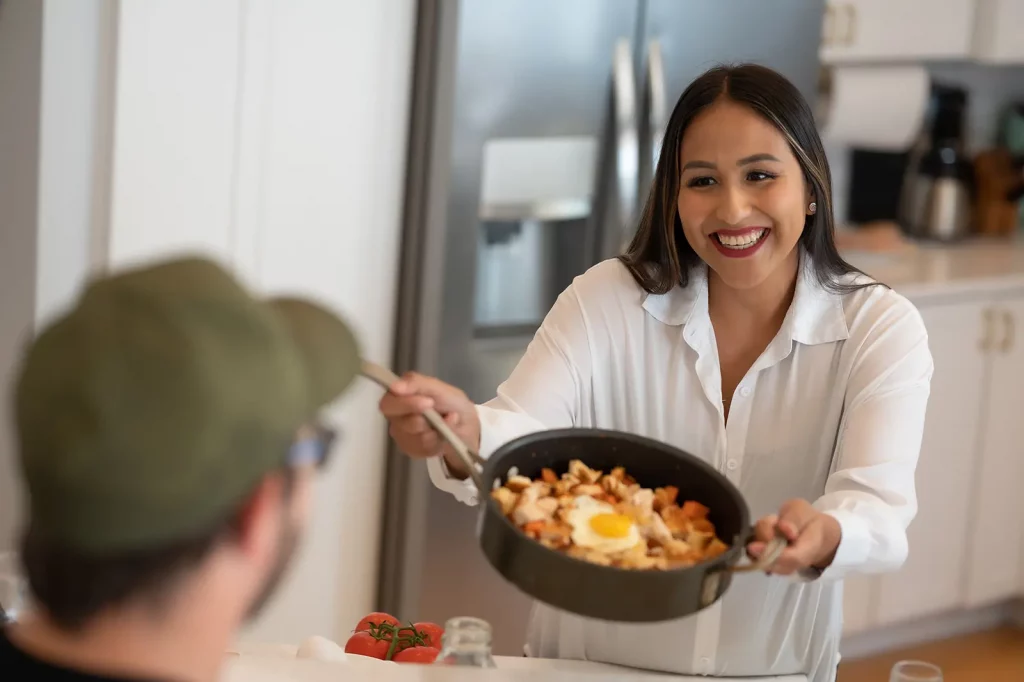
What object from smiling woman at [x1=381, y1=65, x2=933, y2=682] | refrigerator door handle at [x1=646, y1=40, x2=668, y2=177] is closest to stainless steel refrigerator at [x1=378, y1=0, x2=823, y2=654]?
refrigerator door handle at [x1=646, y1=40, x2=668, y2=177]

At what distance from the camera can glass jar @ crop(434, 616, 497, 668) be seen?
4.19ft

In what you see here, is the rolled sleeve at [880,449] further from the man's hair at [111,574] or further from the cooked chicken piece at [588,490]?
the man's hair at [111,574]

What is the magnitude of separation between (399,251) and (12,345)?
0.73 metres

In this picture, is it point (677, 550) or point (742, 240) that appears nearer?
point (677, 550)

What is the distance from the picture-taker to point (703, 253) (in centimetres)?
162

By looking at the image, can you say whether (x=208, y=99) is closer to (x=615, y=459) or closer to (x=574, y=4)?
(x=574, y=4)

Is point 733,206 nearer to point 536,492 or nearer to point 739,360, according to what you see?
point 739,360

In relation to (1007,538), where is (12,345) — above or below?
above

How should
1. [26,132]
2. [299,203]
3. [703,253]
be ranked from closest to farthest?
1. [703,253]
2. [26,132]
3. [299,203]

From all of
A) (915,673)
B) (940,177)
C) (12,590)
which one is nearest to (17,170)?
(12,590)

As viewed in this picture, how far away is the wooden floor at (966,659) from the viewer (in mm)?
3316

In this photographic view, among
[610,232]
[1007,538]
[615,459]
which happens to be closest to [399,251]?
[610,232]

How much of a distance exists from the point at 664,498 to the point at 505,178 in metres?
1.32

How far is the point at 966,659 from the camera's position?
3455 mm
